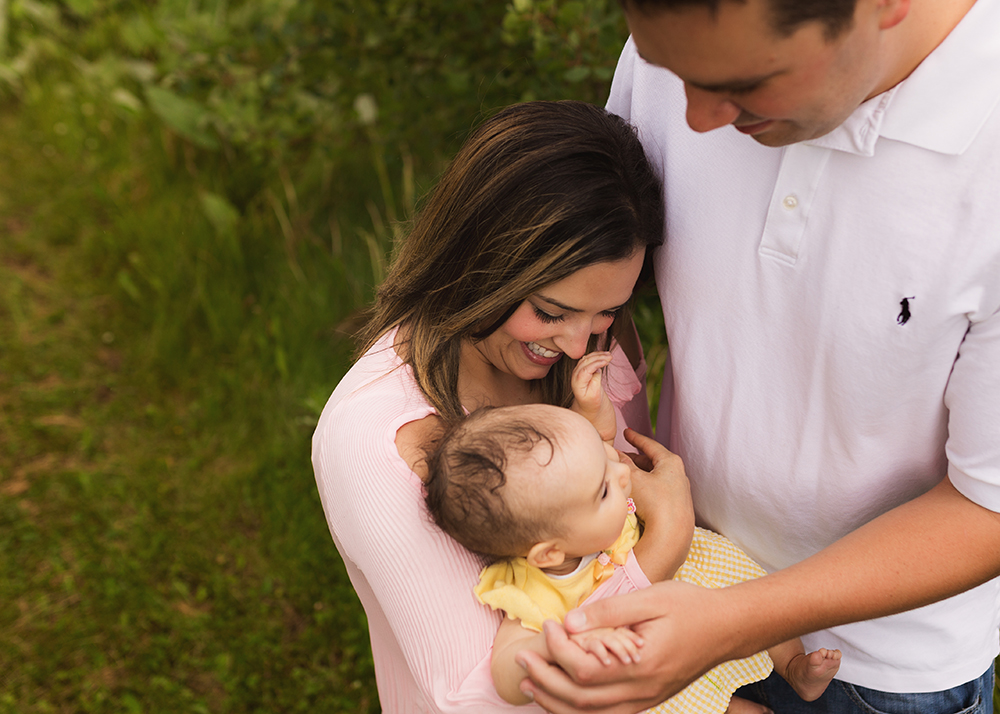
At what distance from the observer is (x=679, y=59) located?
4.08 feet

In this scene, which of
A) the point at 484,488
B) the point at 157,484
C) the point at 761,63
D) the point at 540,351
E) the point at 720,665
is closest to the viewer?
the point at 761,63

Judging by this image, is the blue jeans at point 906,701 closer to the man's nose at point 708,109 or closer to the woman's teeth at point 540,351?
the woman's teeth at point 540,351

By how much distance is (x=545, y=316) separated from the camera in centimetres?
188

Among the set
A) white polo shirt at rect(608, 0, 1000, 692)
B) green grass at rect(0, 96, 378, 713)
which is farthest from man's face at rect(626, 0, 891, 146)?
green grass at rect(0, 96, 378, 713)

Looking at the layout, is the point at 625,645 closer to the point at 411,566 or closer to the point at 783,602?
the point at 783,602

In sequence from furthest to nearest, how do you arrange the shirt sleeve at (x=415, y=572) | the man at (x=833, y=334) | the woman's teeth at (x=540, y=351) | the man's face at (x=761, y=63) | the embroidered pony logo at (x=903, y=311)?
the woman's teeth at (x=540, y=351) < the shirt sleeve at (x=415, y=572) < the embroidered pony logo at (x=903, y=311) < the man at (x=833, y=334) < the man's face at (x=761, y=63)

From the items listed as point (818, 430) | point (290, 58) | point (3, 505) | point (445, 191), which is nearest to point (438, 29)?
point (290, 58)

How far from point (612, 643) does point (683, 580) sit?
47cm

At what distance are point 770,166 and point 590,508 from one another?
2.60 ft

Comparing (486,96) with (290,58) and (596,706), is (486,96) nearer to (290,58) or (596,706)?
(290,58)

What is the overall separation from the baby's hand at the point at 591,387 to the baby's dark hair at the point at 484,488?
25cm

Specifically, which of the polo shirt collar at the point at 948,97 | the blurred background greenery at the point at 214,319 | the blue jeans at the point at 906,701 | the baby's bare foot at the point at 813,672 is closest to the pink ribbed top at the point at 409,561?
the baby's bare foot at the point at 813,672

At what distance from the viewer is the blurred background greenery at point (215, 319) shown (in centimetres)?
320

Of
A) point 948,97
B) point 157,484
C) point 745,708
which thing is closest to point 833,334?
point 948,97
